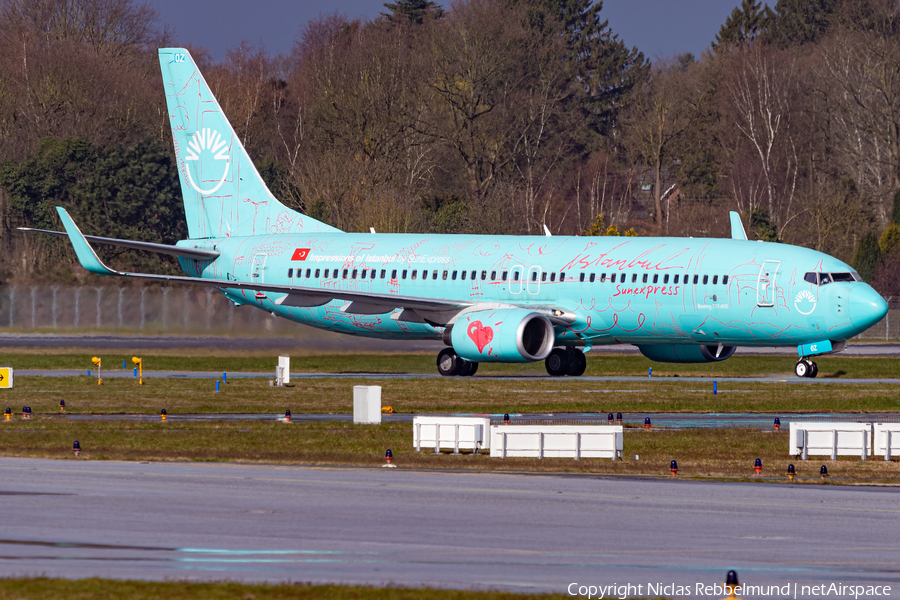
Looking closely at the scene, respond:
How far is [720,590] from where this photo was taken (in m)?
12.8

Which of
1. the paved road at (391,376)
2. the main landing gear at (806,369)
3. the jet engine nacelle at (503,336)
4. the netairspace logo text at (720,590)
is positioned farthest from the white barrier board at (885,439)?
the main landing gear at (806,369)

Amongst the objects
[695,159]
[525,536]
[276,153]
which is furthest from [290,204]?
[525,536]

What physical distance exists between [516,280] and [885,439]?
19.6m

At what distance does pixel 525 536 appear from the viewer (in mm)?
15812

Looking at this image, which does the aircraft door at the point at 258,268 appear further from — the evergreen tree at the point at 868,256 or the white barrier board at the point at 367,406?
the evergreen tree at the point at 868,256

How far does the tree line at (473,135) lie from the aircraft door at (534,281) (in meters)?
33.8

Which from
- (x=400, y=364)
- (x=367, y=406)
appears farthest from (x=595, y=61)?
(x=367, y=406)

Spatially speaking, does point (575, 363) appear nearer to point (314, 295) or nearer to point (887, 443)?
point (314, 295)

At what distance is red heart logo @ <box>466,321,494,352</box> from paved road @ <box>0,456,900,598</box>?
752 inches

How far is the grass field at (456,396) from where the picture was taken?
34312mm

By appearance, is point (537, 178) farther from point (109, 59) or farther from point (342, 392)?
point (342, 392)

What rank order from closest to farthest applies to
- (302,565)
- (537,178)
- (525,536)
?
1. (302,565)
2. (525,536)
3. (537,178)

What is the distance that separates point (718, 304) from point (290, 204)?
53049mm

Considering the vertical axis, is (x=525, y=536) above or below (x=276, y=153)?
below
